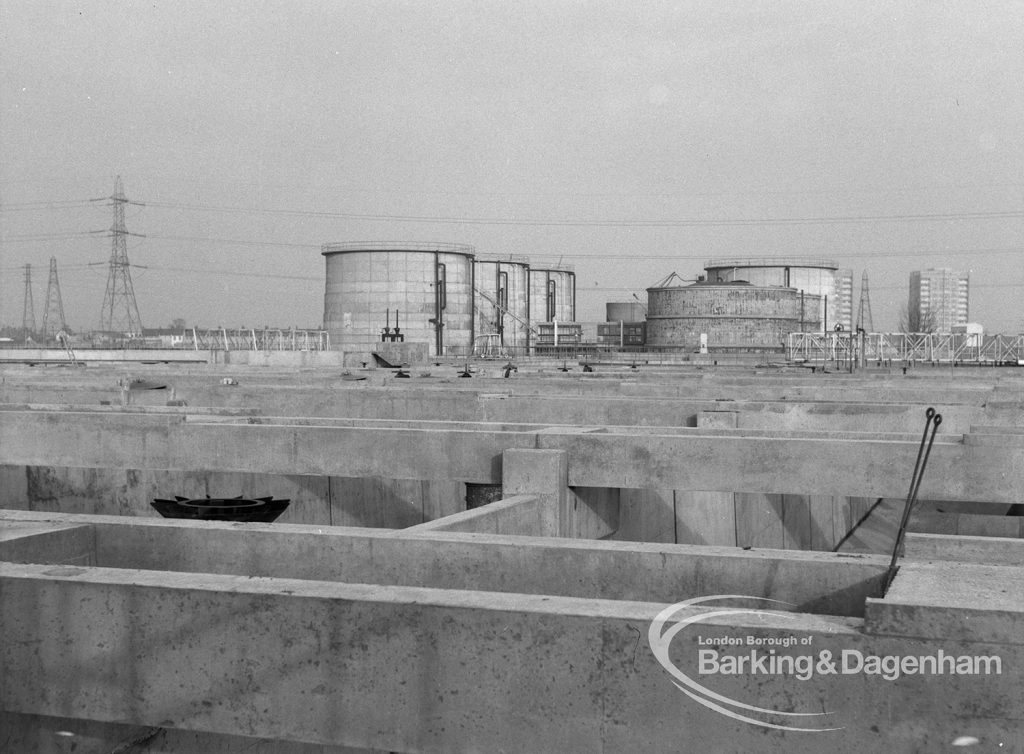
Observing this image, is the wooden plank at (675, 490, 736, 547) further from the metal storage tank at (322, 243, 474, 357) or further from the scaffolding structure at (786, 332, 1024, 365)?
the metal storage tank at (322, 243, 474, 357)

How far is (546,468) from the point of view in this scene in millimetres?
9297

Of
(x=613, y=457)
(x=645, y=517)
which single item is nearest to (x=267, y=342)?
(x=645, y=517)

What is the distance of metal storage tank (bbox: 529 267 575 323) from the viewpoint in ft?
276

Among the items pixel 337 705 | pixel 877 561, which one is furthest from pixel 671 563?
pixel 337 705

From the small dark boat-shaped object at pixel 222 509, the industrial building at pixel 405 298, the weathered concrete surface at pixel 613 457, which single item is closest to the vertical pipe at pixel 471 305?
the industrial building at pixel 405 298

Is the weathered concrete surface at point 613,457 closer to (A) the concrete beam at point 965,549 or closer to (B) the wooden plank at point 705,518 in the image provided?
(B) the wooden plank at point 705,518

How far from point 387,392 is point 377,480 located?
14.3 feet

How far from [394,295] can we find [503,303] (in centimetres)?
1407

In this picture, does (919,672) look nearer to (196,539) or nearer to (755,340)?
(196,539)

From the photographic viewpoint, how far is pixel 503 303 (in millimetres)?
75062

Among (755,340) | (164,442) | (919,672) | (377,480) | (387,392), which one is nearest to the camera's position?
(919,672)

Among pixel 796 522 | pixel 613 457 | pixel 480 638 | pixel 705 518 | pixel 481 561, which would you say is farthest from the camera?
pixel 796 522

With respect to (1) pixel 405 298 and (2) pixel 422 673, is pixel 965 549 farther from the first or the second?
(1) pixel 405 298

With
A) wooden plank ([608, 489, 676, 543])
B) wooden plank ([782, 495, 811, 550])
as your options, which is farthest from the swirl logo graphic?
wooden plank ([782, 495, 811, 550])
